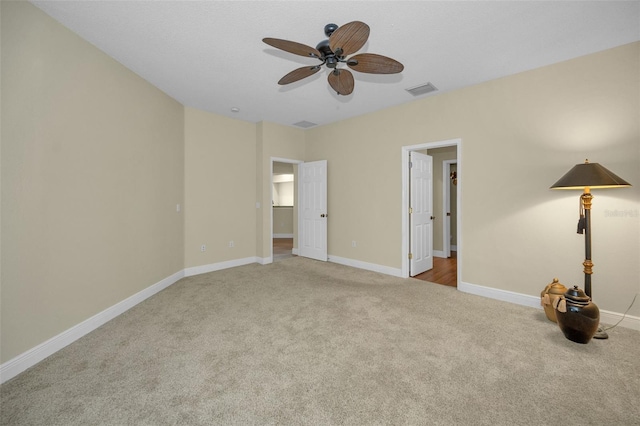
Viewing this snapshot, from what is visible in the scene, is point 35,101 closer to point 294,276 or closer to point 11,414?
point 11,414

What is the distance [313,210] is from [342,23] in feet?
12.2

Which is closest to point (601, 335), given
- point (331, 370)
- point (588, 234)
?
point (588, 234)

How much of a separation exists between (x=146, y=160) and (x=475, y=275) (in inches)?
181

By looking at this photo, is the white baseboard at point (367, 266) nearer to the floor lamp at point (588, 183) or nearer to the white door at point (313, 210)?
the white door at point (313, 210)

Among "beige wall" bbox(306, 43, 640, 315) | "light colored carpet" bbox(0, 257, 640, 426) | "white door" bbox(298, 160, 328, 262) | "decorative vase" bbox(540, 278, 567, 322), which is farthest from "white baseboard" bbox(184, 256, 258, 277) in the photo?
"decorative vase" bbox(540, 278, 567, 322)

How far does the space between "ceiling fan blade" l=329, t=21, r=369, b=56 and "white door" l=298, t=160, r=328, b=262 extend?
133 inches

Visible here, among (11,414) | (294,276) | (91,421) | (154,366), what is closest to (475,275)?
(294,276)

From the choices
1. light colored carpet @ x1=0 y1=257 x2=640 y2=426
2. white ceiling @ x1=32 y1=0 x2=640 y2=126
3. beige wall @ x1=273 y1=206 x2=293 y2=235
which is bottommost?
light colored carpet @ x1=0 y1=257 x2=640 y2=426

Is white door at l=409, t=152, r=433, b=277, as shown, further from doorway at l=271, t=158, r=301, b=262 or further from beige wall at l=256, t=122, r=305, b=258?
doorway at l=271, t=158, r=301, b=262

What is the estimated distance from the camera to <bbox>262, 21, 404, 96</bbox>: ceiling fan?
1.79 meters

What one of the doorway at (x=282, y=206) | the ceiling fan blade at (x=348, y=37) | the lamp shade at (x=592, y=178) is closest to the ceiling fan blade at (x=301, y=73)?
the ceiling fan blade at (x=348, y=37)

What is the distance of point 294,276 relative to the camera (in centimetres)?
445

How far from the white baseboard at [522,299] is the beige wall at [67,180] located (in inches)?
170

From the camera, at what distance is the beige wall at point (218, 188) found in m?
4.55
